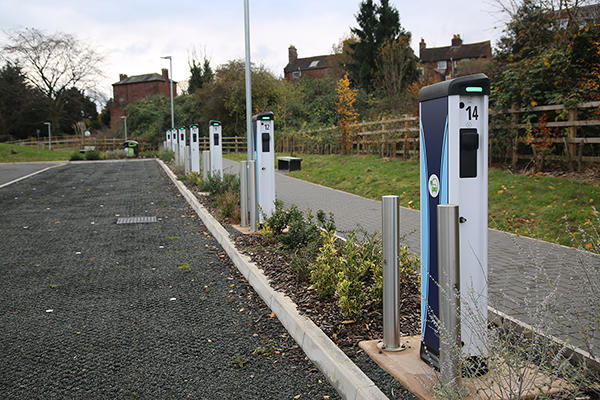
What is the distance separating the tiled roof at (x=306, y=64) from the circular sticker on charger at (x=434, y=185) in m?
75.1

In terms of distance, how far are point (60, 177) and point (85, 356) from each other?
60.6 ft

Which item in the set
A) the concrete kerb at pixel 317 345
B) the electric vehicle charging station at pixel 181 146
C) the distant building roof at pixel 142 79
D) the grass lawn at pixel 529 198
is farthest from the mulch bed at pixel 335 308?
the distant building roof at pixel 142 79

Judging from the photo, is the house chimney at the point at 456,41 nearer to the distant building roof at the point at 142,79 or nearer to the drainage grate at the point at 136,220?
the distant building roof at the point at 142,79

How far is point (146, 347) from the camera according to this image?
165 inches

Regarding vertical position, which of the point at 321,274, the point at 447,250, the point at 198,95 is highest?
the point at 198,95

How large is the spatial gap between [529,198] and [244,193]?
4972mm

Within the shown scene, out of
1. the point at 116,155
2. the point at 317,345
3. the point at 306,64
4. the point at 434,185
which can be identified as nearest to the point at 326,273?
the point at 317,345

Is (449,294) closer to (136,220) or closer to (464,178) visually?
(464,178)

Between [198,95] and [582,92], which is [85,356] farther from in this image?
[198,95]

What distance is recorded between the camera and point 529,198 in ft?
30.4

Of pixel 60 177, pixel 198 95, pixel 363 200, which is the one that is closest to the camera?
pixel 363 200

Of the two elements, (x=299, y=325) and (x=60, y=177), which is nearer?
(x=299, y=325)

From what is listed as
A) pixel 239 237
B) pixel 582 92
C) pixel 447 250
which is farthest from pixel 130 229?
pixel 582 92

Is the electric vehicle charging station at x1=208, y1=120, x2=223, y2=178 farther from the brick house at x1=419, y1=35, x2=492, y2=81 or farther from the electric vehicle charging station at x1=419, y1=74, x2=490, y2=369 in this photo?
the brick house at x1=419, y1=35, x2=492, y2=81
